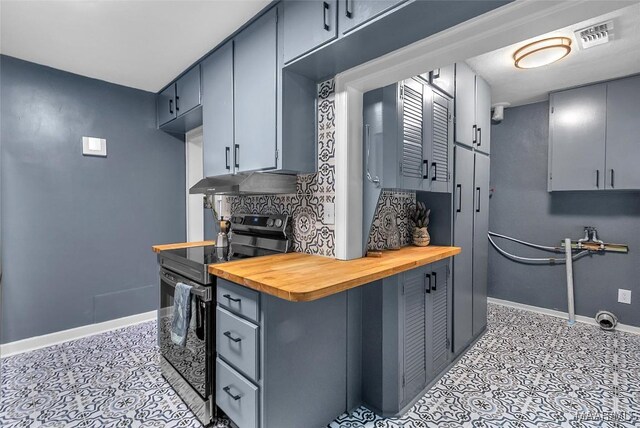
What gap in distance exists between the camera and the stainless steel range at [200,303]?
1.60 metres

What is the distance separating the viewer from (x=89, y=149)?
278cm

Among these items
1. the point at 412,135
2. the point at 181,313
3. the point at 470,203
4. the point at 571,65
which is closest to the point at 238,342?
the point at 181,313

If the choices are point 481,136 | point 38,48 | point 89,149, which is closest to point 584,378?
point 481,136

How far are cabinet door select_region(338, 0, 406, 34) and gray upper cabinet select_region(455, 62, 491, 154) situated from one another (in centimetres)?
140

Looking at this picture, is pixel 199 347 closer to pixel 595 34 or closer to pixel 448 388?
pixel 448 388

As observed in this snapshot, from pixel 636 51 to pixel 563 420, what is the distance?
2.74 metres

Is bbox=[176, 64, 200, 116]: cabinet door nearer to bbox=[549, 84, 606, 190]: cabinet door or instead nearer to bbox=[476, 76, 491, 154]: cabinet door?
bbox=[476, 76, 491, 154]: cabinet door

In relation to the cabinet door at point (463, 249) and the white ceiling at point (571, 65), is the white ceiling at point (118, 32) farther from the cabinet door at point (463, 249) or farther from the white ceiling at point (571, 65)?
the white ceiling at point (571, 65)

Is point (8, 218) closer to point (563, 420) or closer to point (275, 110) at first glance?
point (275, 110)

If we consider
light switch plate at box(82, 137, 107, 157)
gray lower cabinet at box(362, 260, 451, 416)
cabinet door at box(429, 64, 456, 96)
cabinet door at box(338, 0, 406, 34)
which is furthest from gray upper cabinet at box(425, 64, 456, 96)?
light switch plate at box(82, 137, 107, 157)

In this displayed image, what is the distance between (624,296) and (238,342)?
375 cm

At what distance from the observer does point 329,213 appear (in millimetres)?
1817

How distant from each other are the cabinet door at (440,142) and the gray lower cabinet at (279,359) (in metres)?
1.11

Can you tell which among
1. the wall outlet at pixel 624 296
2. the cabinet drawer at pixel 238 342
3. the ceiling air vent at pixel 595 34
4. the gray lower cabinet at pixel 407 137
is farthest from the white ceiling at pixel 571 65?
the cabinet drawer at pixel 238 342
